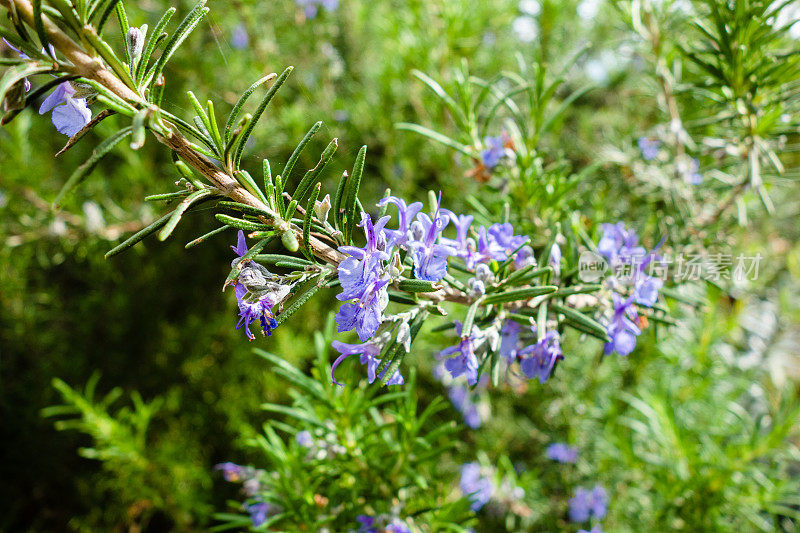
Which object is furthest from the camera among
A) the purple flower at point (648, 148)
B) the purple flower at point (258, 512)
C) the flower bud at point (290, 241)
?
the purple flower at point (648, 148)

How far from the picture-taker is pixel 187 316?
2131 millimetres

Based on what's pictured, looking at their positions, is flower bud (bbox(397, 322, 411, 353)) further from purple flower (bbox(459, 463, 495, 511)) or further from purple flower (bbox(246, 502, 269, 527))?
purple flower (bbox(459, 463, 495, 511))

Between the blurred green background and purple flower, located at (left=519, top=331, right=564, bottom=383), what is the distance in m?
0.79

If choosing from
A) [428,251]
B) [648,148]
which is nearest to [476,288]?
[428,251]

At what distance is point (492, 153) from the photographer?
3.45 feet

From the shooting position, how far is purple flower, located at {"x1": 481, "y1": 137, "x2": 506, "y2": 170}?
3.45ft

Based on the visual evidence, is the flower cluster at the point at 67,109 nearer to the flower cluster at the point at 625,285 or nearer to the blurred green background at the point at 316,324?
the flower cluster at the point at 625,285

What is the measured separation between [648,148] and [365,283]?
3.78 feet

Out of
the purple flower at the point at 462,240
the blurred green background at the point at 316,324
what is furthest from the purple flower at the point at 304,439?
the purple flower at the point at 462,240

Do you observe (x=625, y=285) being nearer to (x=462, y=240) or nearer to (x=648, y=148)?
(x=462, y=240)

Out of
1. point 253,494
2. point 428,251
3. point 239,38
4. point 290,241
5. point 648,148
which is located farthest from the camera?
point 239,38

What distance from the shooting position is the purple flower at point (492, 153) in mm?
1051

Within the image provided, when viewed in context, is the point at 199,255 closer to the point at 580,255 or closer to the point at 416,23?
the point at 416,23

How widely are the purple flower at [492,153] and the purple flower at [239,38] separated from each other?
1.66 metres
